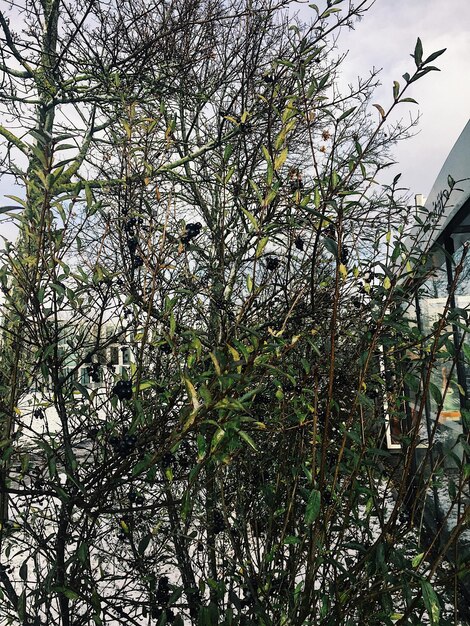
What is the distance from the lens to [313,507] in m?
1.50

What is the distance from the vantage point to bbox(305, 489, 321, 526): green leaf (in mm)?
1478

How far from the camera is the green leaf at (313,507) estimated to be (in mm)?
1478

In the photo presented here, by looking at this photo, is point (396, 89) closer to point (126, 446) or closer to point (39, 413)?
point (126, 446)

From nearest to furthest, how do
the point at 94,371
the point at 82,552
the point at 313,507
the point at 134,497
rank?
the point at 313,507 < the point at 82,552 < the point at 134,497 < the point at 94,371

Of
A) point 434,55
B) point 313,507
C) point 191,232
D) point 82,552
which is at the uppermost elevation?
point 434,55

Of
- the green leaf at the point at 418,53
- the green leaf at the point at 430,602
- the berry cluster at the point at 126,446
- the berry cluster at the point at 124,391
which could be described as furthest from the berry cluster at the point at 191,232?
the green leaf at the point at 430,602

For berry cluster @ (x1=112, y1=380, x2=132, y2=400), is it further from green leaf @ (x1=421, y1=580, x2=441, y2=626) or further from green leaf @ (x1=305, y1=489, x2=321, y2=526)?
green leaf @ (x1=421, y1=580, x2=441, y2=626)

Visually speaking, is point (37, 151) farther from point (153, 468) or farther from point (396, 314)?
point (396, 314)

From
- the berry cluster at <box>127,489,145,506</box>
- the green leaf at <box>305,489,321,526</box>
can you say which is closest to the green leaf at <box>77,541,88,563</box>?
the berry cluster at <box>127,489,145,506</box>

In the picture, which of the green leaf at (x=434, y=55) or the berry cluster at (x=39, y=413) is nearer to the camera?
the green leaf at (x=434, y=55)

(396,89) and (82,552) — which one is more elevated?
(396,89)

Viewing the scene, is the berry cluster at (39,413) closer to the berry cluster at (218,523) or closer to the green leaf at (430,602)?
the berry cluster at (218,523)

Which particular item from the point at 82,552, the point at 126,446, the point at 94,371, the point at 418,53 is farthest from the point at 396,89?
the point at 82,552

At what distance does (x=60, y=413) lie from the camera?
202 centimetres
